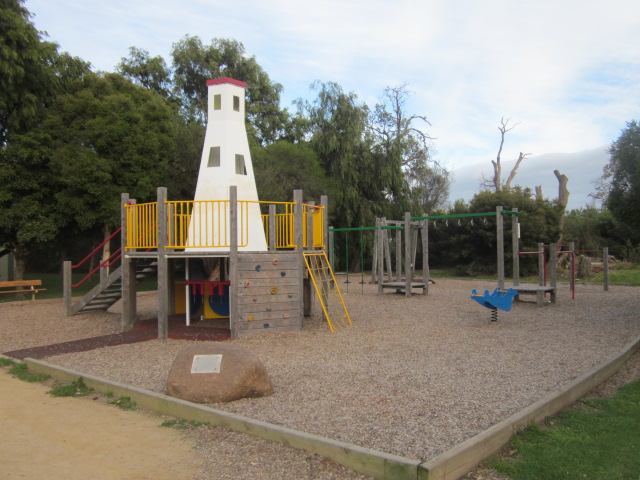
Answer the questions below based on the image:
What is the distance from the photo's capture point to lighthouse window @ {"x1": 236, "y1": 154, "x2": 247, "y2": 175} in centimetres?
1232

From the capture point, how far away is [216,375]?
6.03m

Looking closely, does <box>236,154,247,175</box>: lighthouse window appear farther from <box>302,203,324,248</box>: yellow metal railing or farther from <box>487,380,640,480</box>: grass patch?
<box>487,380,640,480</box>: grass patch

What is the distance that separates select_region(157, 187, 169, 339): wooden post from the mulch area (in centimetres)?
30

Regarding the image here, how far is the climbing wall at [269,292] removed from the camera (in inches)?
416

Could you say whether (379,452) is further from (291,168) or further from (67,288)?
(291,168)

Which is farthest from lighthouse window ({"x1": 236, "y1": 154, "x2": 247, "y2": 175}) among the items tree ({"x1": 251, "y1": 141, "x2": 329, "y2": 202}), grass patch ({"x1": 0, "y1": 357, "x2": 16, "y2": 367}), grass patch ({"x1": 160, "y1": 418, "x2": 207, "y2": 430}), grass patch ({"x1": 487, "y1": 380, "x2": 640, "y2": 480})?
tree ({"x1": 251, "y1": 141, "x2": 329, "y2": 202})

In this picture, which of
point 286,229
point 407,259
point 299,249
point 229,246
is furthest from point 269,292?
point 407,259

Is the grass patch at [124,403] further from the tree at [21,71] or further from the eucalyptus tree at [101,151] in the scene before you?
the tree at [21,71]

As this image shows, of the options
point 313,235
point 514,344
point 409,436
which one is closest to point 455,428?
point 409,436

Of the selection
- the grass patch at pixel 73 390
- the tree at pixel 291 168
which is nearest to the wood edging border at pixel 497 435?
the grass patch at pixel 73 390

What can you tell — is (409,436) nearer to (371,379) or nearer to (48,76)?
(371,379)

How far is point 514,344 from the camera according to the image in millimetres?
9445

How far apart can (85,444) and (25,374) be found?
364 centimetres

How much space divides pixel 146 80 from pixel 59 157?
45.5 ft
